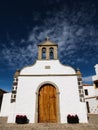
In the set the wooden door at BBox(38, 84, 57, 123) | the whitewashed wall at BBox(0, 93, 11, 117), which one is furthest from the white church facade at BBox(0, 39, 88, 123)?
the whitewashed wall at BBox(0, 93, 11, 117)

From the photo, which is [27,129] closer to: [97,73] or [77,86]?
[77,86]

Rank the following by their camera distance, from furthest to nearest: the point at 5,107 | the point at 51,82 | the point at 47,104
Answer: the point at 5,107 → the point at 51,82 → the point at 47,104

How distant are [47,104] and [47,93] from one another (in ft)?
3.06

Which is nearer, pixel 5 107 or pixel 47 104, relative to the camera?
pixel 47 104

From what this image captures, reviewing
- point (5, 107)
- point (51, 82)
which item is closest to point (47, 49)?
point (51, 82)

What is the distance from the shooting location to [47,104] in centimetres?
1048

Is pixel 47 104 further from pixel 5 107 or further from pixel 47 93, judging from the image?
pixel 5 107

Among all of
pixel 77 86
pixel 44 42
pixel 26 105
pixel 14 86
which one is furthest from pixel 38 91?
pixel 44 42

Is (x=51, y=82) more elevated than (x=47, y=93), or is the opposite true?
(x=51, y=82)

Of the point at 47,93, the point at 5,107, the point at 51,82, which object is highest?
the point at 51,82

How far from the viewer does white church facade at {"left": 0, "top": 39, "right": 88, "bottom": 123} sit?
32.7 ft

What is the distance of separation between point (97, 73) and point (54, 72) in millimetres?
15610

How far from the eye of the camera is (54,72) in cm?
1140

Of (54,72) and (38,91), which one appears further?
(54,72)
